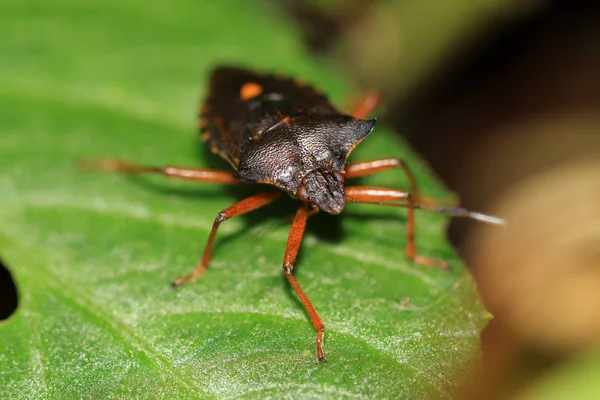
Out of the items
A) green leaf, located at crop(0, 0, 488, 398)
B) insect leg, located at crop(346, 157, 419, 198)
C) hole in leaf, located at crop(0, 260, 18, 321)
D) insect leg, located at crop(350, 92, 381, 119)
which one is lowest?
hole in leaf, located at crop(0, 260, 18, 321)

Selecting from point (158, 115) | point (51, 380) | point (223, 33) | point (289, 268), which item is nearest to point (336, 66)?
point (223, 33)

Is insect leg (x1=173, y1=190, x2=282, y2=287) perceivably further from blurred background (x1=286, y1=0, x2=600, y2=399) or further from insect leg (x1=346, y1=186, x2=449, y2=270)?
blurred background (x1=286, y1=0, x2=600, y2=399)

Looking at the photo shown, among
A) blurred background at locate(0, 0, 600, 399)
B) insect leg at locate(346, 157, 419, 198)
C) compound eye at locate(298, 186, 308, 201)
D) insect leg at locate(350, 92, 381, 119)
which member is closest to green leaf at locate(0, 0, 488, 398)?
insect leg at locate(350, 92, 381, 119)

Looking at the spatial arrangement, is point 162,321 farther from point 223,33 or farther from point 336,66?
point 336,66

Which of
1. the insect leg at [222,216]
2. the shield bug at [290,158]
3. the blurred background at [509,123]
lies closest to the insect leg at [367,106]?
the shield bug at [290,158]

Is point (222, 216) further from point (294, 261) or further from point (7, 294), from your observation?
point (7, 294)

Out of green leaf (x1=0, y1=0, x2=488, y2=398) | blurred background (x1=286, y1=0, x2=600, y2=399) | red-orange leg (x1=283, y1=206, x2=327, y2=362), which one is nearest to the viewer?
green leaf (x1=0, y1=0, x2=488, y2=398)

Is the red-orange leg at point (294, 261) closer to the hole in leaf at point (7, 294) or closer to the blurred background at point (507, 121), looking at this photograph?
the blurred background at point (507, 121)
